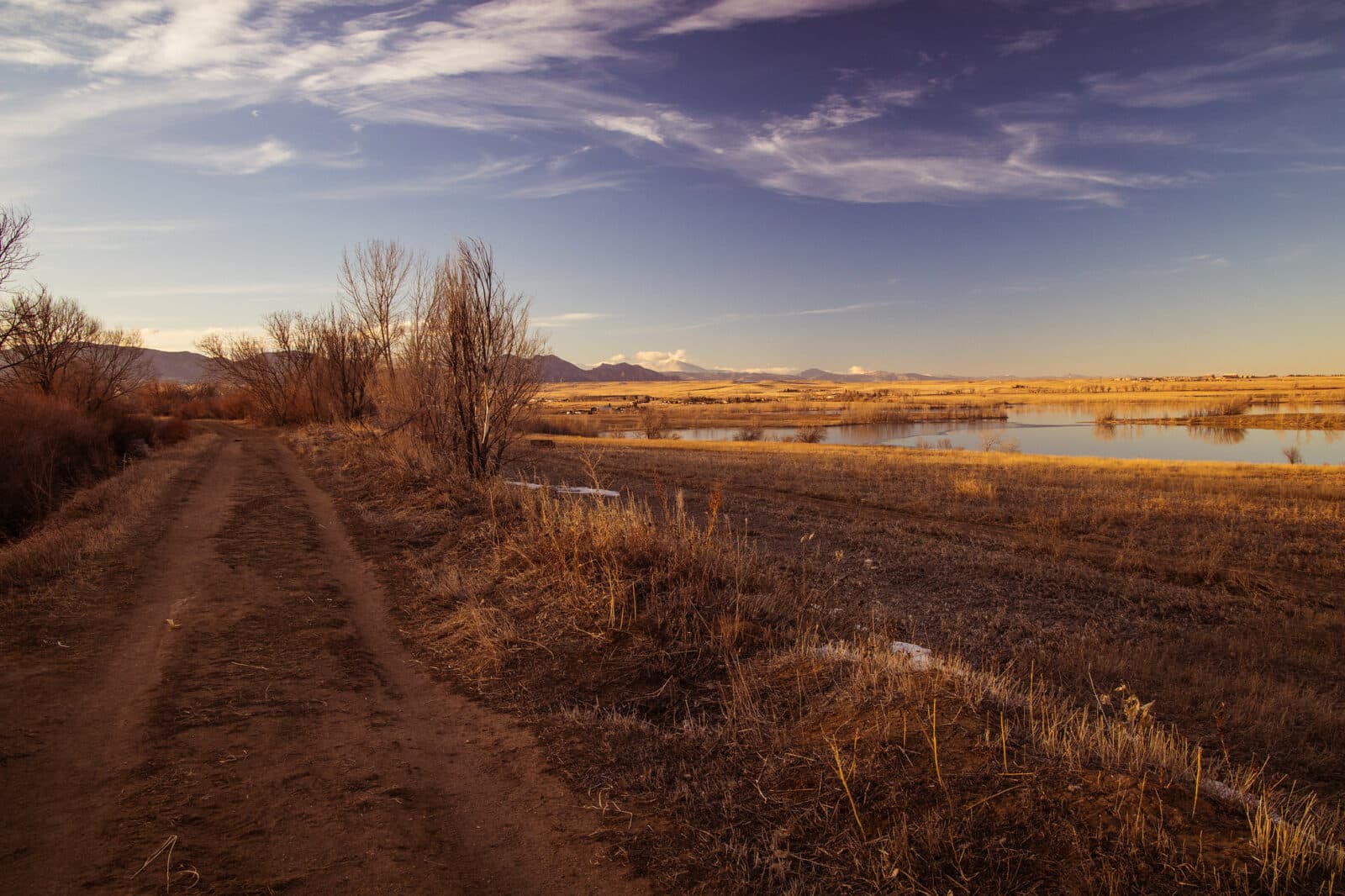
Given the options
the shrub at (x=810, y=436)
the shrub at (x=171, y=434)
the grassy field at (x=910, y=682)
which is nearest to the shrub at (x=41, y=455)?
the shrub at (x=171, y=434)

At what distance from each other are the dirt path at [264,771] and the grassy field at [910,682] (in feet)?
1.38

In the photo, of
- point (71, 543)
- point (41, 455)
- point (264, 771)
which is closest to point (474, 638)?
point (264, 771)

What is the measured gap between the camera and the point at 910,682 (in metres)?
4.11

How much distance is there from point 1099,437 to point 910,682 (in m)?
50.7

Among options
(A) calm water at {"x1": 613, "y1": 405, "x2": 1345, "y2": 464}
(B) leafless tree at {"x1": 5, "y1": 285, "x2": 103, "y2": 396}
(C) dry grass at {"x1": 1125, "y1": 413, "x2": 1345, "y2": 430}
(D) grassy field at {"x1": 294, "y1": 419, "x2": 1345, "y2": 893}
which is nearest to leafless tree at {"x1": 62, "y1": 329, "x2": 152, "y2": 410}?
(B) leafless tree at {"x1": 5, "y1": 285, "x2": 103, "y2": 396}

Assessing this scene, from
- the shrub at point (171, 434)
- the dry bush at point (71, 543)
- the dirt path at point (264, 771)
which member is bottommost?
the dirt path at point (264, 771)

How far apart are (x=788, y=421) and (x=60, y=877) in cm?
6466

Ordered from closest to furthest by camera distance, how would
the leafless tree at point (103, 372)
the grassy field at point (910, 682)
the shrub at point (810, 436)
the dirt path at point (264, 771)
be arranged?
the grassy field at point (910, 682), the dirt path at point (264, 771), the leafless tree at point (103, 372), the shrub at point (810, 436)

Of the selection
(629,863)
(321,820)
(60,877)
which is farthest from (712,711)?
(60,877)

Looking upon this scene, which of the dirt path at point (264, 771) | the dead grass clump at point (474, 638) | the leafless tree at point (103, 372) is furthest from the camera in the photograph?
the leafless tree at point (103, 372)

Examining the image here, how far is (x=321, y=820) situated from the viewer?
11.1 feet

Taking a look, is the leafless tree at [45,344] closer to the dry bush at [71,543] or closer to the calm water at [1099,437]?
the dry bush at [71,543]

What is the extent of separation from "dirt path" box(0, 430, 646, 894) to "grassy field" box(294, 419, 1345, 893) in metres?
0.42

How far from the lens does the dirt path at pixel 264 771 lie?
3.02 m
